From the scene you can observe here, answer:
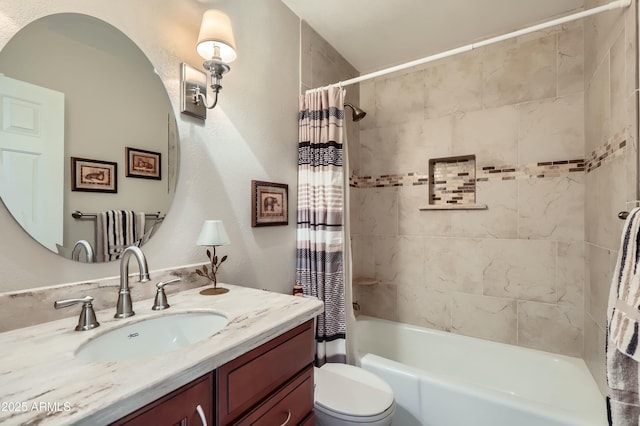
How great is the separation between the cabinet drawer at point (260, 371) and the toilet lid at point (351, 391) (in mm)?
485

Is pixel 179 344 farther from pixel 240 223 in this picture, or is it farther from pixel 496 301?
pixel 496 301

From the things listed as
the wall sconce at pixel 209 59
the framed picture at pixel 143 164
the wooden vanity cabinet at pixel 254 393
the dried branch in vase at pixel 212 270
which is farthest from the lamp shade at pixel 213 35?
the wooden vanity cabinet at pixel 254 393

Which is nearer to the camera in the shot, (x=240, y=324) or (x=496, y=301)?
(x=240, y=324)

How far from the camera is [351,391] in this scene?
56.2 inches

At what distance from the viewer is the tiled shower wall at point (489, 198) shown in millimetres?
1882

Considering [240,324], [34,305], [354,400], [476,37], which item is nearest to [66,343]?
[34,305]

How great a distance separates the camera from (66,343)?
720 mm

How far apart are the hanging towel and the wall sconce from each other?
1.57m

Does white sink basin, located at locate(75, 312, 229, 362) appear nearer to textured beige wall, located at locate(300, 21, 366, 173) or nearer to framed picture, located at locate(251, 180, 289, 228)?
framed picture, located at locate(251, 180, 289, 228)

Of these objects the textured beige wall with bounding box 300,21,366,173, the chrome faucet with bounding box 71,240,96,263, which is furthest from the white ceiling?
the chrome faucet with bounding box 71,240,96,263

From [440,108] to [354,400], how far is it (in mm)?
2057

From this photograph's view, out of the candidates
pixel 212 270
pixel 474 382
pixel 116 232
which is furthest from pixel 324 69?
pixel 474 382

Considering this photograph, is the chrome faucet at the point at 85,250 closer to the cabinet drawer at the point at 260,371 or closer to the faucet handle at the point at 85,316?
the faucet handle at the point at 85,316

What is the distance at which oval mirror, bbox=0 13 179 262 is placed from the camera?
33.1 inches
